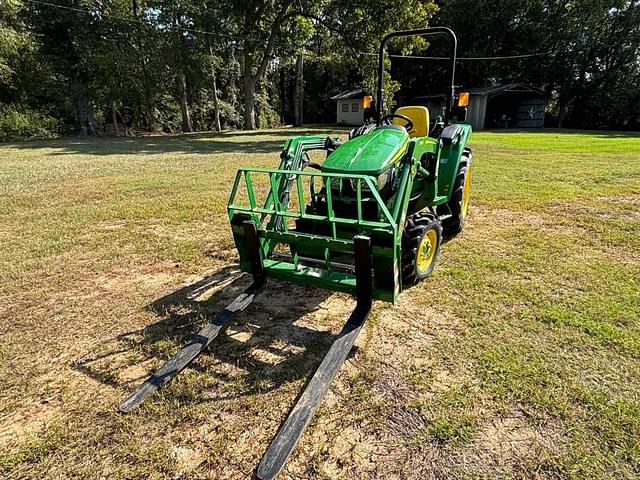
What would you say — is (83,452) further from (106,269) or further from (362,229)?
(106,269)

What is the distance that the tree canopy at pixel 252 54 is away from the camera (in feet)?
Result: 62.1

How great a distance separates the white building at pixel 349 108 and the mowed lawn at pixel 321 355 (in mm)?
27139

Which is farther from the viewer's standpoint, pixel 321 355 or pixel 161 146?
pixel 161 146

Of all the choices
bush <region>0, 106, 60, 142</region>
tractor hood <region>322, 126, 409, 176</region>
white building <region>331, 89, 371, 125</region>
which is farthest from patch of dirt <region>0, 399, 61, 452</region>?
white building <region>331, 89, 371, 125</region>

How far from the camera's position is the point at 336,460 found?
1803 millimetres

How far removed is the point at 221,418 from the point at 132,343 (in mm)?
1033

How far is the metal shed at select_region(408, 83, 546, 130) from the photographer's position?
2608 centimetres

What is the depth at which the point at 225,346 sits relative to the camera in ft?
8.66

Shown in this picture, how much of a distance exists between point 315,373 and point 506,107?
3188 cm

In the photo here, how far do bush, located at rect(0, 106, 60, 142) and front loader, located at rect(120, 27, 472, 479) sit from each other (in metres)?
23.0

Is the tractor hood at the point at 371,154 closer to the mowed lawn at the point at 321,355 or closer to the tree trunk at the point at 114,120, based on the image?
the mowed lawn at the point at 321,355

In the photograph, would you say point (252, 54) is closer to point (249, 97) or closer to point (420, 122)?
point (249, 97)

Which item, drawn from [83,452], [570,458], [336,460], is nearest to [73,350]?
[83,452]

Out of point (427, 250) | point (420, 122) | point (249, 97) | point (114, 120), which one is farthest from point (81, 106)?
point (427, 250)
